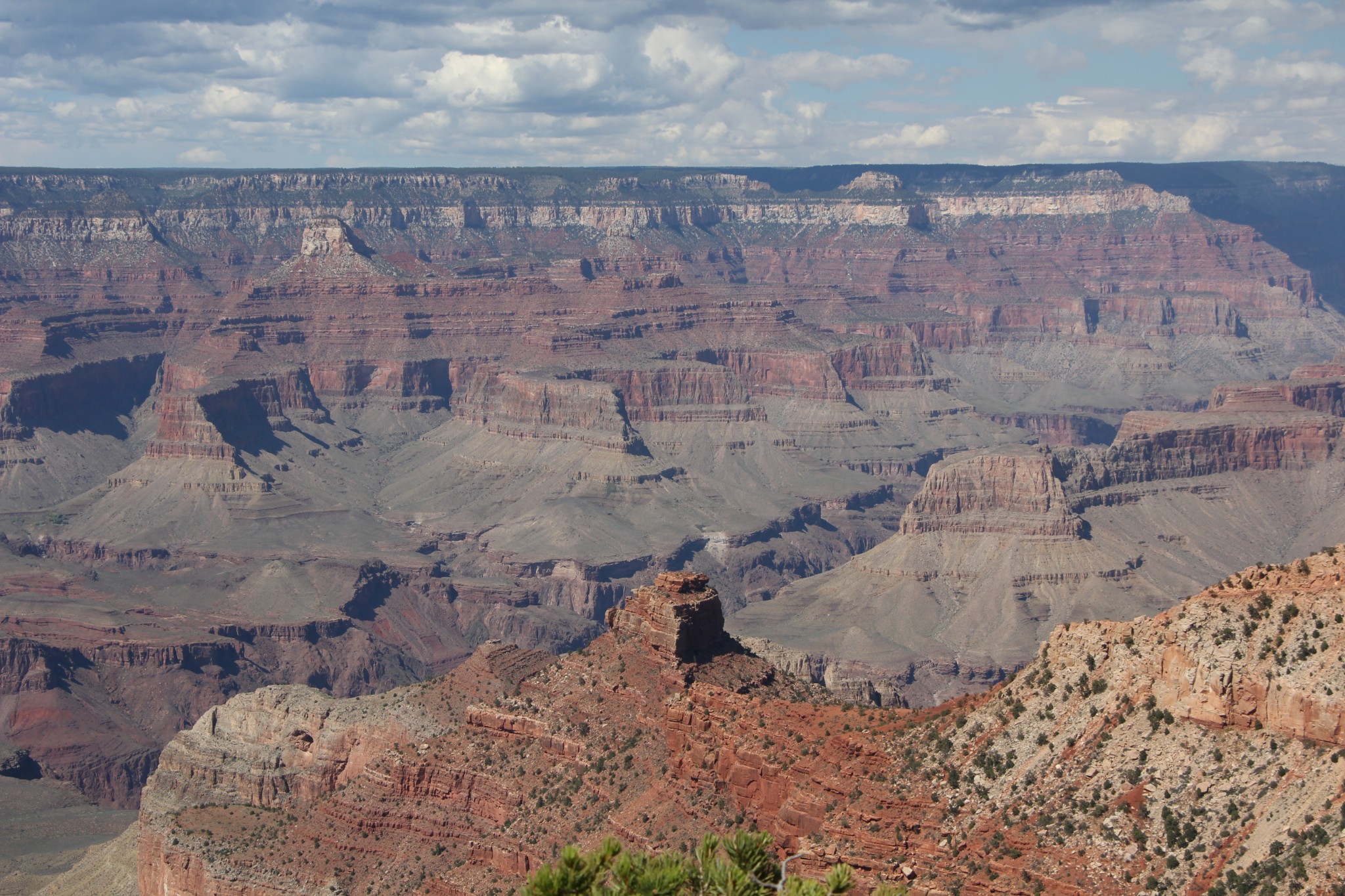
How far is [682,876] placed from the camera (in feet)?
98.7

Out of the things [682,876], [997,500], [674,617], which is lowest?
[997,500]

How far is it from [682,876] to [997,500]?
419 feet

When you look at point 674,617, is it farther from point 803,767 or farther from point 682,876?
point 682,876

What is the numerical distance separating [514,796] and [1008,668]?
78.4 meters

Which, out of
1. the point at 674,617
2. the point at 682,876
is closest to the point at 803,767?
the point at 674,617

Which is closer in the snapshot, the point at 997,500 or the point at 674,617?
the point at 674,617

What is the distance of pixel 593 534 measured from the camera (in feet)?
596

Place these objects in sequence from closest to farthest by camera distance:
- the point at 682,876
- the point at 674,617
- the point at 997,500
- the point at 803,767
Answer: the point at 682,876 → the point at 803,767 → the point at 674,617 → the point at 997,500

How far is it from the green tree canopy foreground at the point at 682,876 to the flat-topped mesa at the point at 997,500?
122 metres

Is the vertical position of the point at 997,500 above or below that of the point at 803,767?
below

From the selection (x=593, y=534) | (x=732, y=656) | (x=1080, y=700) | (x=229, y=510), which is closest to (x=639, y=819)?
(x=732, y=656)

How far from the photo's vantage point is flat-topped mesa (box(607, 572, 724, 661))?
2413 inches

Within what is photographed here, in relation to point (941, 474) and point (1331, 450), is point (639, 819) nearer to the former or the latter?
point (941, 474)

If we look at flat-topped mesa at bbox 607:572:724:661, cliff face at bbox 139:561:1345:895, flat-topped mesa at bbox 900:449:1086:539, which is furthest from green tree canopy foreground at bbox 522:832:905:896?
flat-topped mesa at bbox 900:449:1086:539
